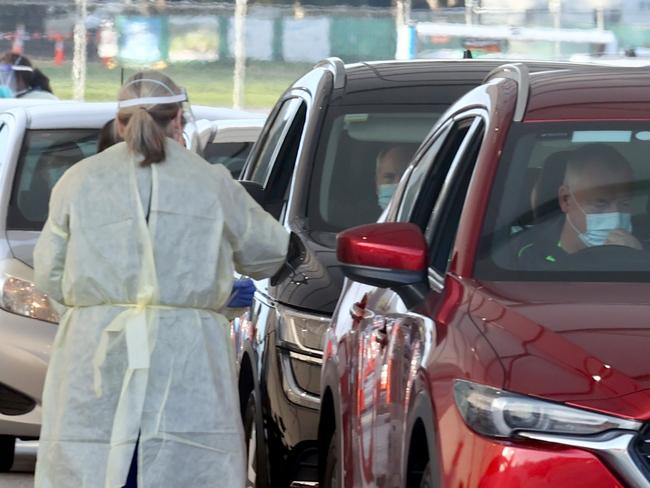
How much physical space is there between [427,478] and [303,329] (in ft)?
9.57

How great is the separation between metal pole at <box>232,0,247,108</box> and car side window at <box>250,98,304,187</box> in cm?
2493

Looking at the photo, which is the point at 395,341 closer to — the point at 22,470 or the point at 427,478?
the point at 427,478

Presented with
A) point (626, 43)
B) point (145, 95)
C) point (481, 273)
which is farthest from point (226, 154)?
point (626, 43)

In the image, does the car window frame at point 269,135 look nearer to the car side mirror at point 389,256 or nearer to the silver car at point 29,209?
the silver car at point 29,209

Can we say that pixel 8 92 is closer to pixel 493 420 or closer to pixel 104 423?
pixel 104 423

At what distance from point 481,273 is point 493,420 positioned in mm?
943

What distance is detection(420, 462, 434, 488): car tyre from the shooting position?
472 centimetres

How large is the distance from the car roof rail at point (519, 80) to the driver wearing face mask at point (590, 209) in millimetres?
187

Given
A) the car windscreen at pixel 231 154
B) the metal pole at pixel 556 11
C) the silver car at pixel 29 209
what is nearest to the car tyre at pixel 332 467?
the silver car at pixel 29 209

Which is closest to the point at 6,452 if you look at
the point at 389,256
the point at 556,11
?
the point at 389,256

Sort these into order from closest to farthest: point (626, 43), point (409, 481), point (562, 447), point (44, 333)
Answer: point (562, 447)
point (409, 481)
point (44, 333)
point (626, 43)

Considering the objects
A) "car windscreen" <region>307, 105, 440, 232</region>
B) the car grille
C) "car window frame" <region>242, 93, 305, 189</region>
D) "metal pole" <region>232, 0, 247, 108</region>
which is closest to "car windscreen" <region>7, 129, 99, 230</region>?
the car grille

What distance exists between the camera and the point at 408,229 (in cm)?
543

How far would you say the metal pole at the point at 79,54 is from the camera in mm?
34997
